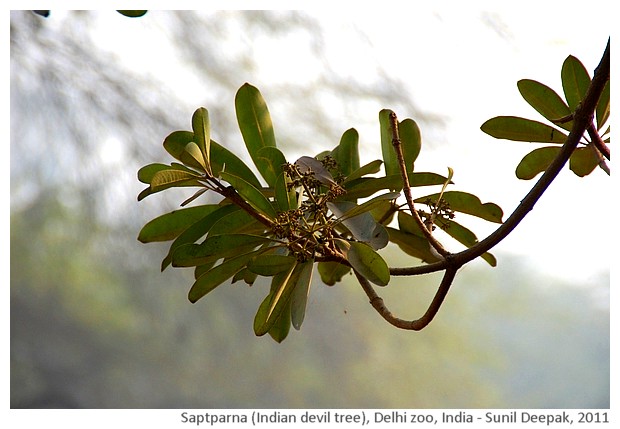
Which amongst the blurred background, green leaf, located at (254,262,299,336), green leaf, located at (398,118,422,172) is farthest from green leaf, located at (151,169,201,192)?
the blurred background

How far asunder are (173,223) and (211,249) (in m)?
0.13

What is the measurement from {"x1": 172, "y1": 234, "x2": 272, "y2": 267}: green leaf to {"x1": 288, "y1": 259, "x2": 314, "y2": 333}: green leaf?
1.6 inches

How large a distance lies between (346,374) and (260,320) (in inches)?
82.4

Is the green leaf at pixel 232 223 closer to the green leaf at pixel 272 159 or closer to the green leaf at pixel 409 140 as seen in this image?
the green leaf at pixel 272 159

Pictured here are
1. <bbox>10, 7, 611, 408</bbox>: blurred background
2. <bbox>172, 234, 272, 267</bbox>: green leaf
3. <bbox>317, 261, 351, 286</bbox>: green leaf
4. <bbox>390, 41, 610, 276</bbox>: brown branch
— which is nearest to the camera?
<bbox>390, 41, 610, 276</bbox>: brown branch

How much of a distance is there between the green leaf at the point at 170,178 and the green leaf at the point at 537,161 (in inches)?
13.9

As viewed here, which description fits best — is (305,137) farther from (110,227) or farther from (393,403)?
(393,403)

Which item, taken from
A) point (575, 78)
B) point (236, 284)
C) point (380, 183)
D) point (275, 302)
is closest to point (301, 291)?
point (275, 302)

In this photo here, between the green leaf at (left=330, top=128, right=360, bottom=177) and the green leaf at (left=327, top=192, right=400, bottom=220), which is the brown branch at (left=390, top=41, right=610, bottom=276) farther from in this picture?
the green leaf at (left=330, top=128, right=360, bottom=177)

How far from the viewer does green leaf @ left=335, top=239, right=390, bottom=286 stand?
0.50 m

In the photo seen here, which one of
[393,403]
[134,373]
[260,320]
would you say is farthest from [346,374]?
[260,320]

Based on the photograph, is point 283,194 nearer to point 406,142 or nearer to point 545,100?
point 406,142

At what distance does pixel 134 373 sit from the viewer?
8.43 ft

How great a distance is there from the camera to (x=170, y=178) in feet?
1.69
